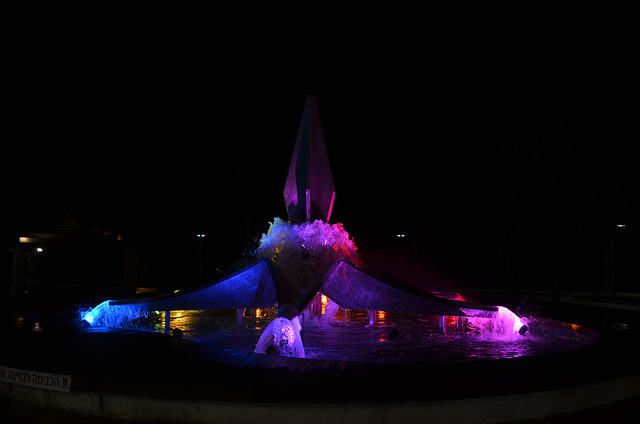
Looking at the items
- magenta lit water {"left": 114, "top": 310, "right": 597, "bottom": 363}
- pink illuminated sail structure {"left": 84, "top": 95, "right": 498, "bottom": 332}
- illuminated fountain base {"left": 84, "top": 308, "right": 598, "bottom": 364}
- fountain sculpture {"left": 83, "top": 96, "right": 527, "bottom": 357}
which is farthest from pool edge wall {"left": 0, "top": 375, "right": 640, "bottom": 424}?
pink illuminated sail structure {"left": 84, "top": 95, "right": 498, "bottom": 332}

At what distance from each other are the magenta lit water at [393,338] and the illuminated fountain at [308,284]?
0.41 m

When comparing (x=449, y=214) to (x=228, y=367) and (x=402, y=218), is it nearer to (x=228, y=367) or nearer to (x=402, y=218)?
(x=402, y=218)

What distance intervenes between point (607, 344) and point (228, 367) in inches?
250

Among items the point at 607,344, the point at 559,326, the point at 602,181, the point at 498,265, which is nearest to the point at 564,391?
the point at 607,344

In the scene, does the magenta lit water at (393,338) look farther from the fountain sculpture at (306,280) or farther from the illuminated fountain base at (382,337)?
the fountain sculpture at (306,280)

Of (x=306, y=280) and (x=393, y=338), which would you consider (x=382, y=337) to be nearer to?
(x=393, y=338)

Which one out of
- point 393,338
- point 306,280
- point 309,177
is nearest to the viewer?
point 393,338

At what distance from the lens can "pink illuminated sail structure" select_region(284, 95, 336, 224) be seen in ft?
40.8

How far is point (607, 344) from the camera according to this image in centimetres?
837

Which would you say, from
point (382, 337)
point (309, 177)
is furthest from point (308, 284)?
point (309, 177)

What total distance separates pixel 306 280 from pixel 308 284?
0.12m

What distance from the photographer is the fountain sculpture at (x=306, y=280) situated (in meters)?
10.4

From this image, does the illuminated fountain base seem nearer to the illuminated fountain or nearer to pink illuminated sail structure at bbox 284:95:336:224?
the illuminated fountain

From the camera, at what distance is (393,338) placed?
36.2 ft
